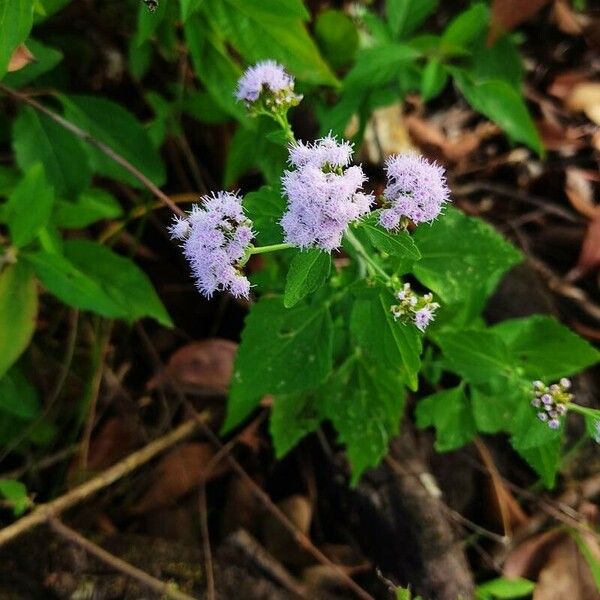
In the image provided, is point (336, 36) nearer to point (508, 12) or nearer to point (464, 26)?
point (464, 26)

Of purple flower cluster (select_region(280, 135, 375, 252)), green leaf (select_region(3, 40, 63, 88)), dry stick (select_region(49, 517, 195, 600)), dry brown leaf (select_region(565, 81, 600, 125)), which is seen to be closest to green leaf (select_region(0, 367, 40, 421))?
dry stick (select_region(49, 517, 195, 600))

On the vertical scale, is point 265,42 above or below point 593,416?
above

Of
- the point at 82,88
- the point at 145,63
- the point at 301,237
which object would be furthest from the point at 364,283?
the point at 82,88

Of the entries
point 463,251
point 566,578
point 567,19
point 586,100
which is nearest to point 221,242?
point 463,251

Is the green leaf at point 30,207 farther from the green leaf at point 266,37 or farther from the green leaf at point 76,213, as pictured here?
the green leaf at point 266,37

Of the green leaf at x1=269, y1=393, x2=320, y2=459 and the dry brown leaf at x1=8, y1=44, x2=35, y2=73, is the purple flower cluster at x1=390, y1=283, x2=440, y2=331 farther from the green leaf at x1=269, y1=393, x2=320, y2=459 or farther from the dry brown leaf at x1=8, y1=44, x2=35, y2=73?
the dry brown leaf at x1=8, y1=44, x2=35, y2=73

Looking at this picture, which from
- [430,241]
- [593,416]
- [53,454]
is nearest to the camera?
[593,416]

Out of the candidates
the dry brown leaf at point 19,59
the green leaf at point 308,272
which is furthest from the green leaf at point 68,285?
the green leaf at point 308,272

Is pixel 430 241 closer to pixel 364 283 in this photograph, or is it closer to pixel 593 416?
pixel 364 283
